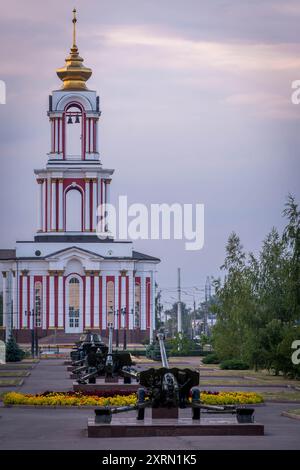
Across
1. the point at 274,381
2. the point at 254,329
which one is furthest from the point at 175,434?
the point at 254,329

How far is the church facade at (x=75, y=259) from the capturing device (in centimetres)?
12462

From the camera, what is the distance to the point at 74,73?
12838 centimetres

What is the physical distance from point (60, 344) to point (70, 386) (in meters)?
69.9

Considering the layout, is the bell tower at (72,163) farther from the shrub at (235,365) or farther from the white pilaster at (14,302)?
the shrub at (235,365)

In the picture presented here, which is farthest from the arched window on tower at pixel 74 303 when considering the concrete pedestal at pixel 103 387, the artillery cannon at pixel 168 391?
the artillery cannon at pixel 168 391

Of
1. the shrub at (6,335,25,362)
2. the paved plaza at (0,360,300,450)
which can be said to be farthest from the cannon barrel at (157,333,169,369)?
the shrub at (6,335,25,362)

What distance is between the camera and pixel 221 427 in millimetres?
26250

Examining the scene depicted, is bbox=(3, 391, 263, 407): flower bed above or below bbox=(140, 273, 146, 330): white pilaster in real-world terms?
below

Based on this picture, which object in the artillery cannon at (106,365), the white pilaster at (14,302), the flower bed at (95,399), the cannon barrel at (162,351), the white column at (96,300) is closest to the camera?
the cannon barrel at (162,351)

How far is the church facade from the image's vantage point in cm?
12462

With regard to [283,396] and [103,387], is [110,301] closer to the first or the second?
[103,387]

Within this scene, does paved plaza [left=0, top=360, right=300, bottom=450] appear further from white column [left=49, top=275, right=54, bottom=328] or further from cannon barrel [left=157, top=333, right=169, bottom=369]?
white column [left=49, top=275, right=54, bottom=328]

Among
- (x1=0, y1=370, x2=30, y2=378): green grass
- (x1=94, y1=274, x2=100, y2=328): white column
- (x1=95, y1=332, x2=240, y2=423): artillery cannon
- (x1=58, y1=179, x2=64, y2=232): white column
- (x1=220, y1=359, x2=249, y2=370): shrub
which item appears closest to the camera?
(x1=95, y1=332, x2=240, y2=423): artillery cannon
